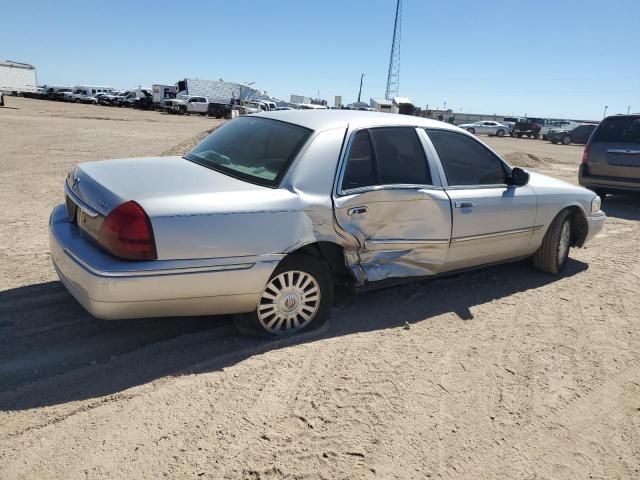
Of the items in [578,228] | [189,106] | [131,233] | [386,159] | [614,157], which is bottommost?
[189,106]

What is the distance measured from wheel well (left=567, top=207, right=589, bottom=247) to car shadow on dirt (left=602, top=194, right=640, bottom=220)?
420 cm

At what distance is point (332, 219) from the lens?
3.67 meters

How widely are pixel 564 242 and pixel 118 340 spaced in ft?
14.7

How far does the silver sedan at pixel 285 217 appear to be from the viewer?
3.07 metres

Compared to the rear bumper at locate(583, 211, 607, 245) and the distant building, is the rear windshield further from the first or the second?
the distant building

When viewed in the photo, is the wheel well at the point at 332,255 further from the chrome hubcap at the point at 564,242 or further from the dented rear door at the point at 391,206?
the chrome hubcap at the point at 564,242

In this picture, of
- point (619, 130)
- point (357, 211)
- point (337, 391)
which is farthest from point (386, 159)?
point (619, 130)

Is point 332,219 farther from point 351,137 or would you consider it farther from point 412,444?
point 412,444

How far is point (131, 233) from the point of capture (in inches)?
118

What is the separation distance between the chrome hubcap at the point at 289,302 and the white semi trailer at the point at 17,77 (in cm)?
5677

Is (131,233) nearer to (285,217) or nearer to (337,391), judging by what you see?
(285,217)

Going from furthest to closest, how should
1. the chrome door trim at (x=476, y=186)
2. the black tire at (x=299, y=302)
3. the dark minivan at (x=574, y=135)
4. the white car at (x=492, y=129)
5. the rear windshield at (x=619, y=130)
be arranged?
1. the white car at (x=492, y=129)
2. the dark minivan at (x=574, y=135)
3. the rear windshield at (x=619, y=130)
4. the chrome door trim at (x=476, y=186)
5. the black tire at (x=299, y=302)

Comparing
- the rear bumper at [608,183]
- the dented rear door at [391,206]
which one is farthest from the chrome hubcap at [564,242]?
the rear bumper at [608,183]

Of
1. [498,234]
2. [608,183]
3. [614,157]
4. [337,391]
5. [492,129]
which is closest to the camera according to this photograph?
[337,391]
